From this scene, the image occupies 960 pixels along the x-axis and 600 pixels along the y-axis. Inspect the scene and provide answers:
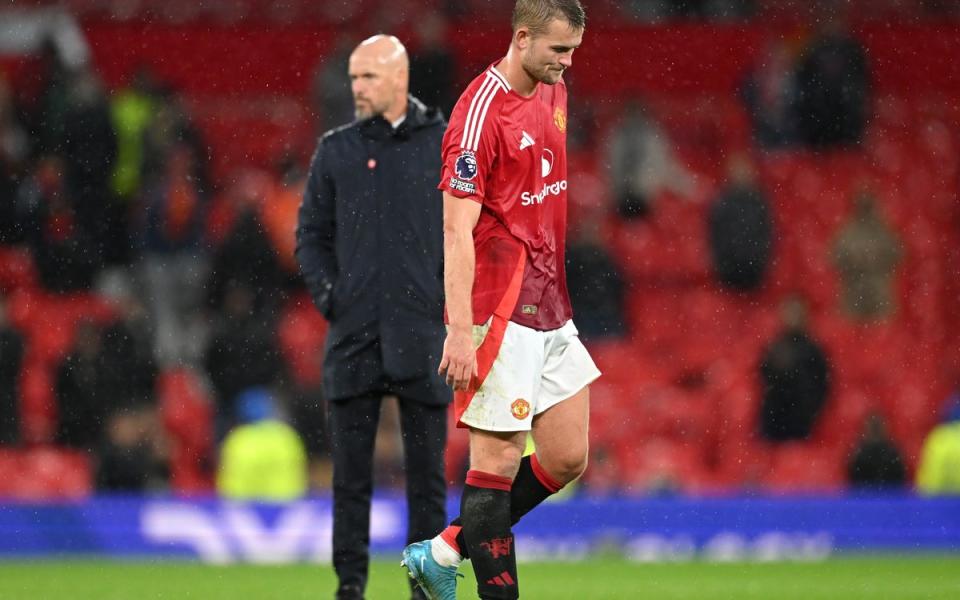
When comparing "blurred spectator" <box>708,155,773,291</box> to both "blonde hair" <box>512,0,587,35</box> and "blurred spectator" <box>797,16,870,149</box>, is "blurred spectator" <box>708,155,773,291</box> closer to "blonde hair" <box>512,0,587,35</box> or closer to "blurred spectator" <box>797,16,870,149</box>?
"blurred spectator" <box>797,16,870,149</box>

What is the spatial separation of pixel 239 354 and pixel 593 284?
3573 millimetres

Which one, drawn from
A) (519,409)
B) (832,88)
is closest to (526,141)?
(519,409)

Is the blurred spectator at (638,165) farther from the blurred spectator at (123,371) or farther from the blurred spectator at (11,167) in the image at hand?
the blurred spectator at (11,167)

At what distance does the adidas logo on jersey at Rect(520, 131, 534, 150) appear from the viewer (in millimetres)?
6111

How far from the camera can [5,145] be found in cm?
1628

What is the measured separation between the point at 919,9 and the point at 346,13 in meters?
6.81

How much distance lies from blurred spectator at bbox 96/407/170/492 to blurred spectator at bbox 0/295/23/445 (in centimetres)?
115

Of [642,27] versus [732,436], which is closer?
[732,436]

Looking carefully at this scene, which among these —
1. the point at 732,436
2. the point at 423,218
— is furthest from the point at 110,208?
the point at 423,218

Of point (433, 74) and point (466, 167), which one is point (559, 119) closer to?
point (466, 167)

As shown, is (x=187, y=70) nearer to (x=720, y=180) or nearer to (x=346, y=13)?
(x=346, y=13)

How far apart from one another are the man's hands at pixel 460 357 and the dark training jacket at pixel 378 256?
135 cm

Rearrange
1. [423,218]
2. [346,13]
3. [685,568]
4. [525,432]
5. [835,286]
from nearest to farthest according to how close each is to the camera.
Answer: [525,432] → [423,218] → [685,568] → [835,286] → [346,13]

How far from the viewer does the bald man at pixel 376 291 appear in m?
7.25
